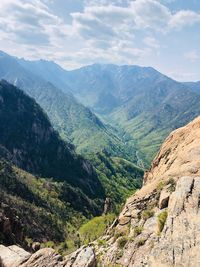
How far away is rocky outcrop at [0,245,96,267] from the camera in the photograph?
3606 centimetres

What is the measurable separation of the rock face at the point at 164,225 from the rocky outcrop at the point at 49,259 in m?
3.73

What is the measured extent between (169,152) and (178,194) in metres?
27.4

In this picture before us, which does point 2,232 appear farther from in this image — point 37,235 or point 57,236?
point 57,236

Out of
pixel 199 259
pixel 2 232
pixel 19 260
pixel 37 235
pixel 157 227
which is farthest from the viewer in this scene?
pixel 37 235

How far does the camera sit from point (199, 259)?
33875mm

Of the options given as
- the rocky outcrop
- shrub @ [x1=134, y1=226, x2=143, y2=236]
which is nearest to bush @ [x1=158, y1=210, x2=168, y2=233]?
shrub @ [x1=134, y1=226, x2=143, y2=236]

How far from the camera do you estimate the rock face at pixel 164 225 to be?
1414 inches

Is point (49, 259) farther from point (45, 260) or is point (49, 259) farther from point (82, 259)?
point (82, 259)

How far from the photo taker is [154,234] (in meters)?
40.8

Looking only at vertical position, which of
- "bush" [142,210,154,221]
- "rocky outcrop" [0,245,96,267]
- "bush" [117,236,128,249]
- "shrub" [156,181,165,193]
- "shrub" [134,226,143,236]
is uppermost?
"shrub" [156,181,165,193]

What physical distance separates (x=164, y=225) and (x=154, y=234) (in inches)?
62.6

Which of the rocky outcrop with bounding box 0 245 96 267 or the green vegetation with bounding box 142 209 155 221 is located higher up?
the rocky outcrop with bounding box 0 245 96 267

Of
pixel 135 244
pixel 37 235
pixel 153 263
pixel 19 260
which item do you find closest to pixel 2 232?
pixel 19 260

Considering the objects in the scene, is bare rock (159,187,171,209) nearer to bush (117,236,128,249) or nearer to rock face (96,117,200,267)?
rock face (96,117,200,267)
